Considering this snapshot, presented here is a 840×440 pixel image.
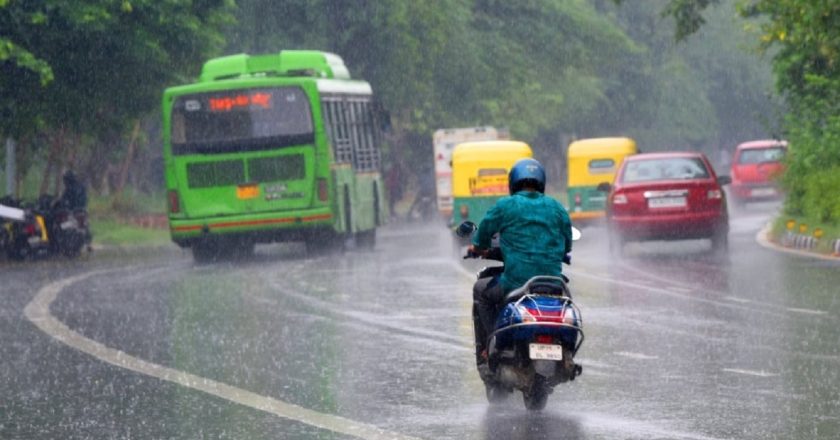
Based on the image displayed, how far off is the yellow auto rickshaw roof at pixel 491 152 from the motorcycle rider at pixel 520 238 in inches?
977

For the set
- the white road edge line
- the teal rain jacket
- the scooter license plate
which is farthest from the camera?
the teal rain jacket

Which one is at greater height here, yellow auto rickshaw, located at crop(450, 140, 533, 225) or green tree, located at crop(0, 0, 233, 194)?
green tree, located at crop(0, 0, 233, 194)

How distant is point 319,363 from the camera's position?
1415 cm

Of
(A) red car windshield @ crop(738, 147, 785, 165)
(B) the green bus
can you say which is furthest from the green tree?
(A) red car windshield @ crop(738, 147, 785, 165)

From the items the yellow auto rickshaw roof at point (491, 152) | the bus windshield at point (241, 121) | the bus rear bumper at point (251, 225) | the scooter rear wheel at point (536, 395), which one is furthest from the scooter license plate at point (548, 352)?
the yellow auto rickshaw roof at point (491, 152)

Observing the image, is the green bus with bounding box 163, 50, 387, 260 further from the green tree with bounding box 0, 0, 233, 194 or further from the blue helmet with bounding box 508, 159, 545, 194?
the blue helmet with bounding box 508, 159, 545, 194

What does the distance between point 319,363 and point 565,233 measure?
341 cm

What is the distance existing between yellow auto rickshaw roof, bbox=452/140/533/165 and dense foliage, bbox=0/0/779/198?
4040 millimetres

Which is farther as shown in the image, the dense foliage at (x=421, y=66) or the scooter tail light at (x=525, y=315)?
the dense foliage at (x=421, y=66)

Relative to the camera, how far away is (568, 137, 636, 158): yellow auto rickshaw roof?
40.3 m

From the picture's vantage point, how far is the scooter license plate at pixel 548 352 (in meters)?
10.6

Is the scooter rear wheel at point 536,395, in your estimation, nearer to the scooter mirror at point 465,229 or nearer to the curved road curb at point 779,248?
the scooter mirror at point 465,229

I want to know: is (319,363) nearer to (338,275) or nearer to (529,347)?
(529,347)

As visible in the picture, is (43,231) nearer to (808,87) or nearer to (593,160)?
(593,160)
